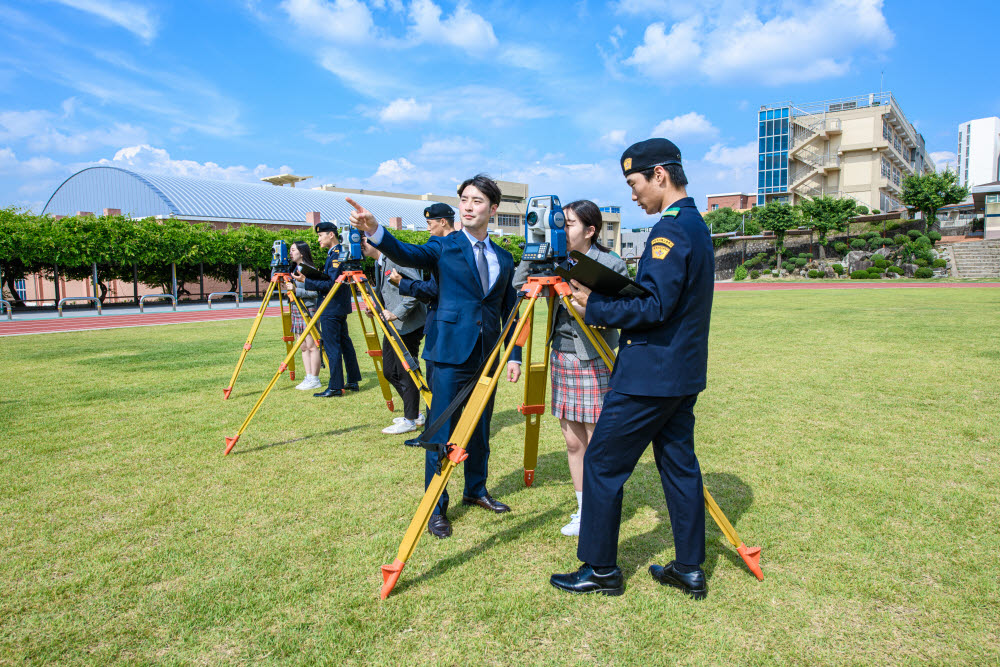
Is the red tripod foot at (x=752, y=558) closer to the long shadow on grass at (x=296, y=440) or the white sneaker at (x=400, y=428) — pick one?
the white sneaker at (x=400, y=428)

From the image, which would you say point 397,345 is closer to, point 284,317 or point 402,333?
point 402,333

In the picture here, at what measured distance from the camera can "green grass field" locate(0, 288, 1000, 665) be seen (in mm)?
2754

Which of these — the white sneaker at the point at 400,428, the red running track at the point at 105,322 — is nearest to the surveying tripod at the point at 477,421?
the white sneaker at the point at 400,428

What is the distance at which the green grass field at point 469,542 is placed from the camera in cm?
275

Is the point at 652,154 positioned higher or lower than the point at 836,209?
lower

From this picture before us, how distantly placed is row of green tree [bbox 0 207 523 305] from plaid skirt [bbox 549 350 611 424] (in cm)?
2342

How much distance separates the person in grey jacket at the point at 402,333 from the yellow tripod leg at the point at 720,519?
3123 mm

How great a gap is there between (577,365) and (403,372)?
3.22 metres

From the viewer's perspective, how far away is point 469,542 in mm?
3756

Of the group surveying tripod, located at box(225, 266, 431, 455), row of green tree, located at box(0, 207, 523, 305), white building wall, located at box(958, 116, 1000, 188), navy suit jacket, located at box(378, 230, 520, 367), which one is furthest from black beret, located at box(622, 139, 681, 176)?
white building wall, located at box(958, 116, 1000, 188)

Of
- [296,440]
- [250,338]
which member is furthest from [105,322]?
[296,440]

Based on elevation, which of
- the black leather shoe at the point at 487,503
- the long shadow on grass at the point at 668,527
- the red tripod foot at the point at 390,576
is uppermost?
the red tripod foot at the point at 390,576

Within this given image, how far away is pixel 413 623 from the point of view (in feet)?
9.48

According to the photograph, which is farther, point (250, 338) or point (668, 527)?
point (250, 338)
